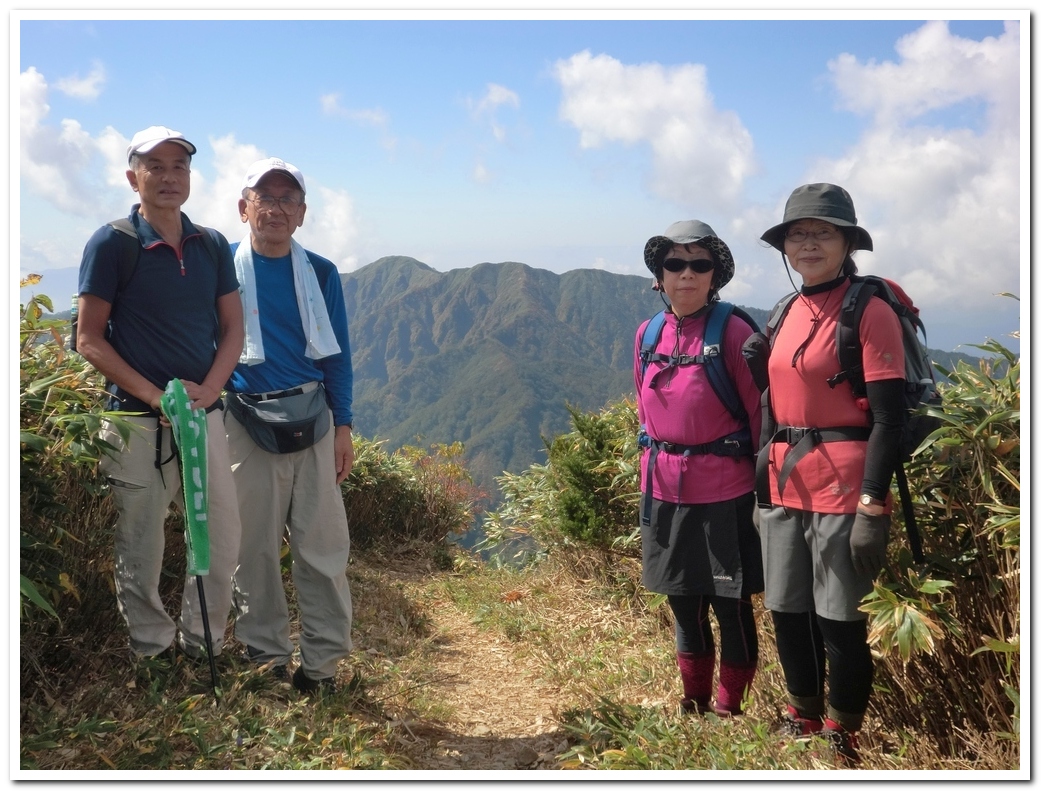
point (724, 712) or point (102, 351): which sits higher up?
point (102, 351)

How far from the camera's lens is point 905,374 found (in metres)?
2.63

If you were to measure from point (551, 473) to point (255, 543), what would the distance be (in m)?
3.41

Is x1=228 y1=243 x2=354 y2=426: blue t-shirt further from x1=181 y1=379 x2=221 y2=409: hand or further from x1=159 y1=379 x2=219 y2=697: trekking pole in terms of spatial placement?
x1=159 y1=379 x2=219 y2=697: trekking pole

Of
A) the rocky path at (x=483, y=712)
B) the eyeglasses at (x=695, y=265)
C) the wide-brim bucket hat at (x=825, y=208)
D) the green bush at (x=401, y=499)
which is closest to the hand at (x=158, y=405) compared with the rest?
the rocky path at (x=483, y=712)

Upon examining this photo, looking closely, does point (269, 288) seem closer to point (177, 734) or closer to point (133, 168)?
point (133, 168)

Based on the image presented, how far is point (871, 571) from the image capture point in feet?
8.73

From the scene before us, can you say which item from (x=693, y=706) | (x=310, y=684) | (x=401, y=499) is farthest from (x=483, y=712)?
(x=401, y=499)

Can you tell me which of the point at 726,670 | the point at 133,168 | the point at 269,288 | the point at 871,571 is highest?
the point at 133,168

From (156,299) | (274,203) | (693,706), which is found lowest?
(693,706)

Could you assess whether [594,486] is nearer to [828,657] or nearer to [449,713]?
[449,713]

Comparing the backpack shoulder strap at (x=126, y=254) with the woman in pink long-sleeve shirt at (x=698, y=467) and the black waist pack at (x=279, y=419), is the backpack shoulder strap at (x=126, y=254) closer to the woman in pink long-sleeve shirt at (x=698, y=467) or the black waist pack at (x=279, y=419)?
the black waist pack at (x=279, y=419)

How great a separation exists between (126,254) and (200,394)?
0.60 meters

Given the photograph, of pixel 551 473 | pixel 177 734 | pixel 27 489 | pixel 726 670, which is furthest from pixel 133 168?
pixel 551 473

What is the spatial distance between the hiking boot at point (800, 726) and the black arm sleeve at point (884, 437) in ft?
3.06
